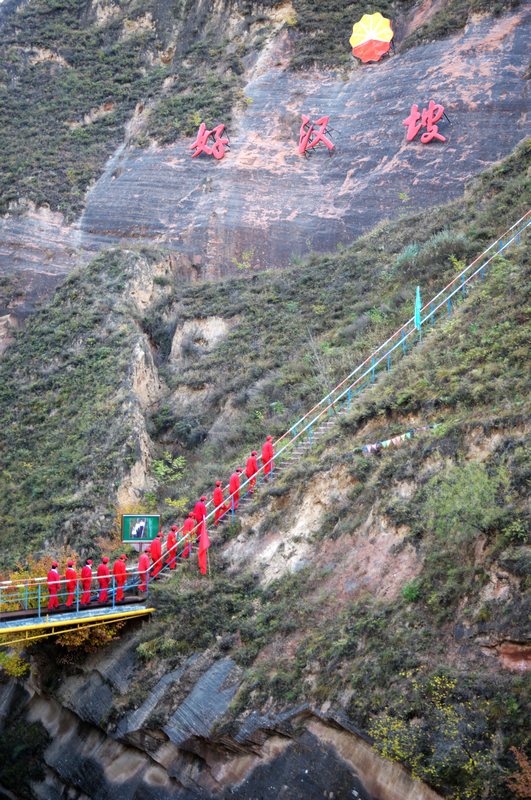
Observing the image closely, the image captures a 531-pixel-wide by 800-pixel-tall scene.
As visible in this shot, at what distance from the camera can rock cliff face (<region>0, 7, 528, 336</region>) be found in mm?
41562

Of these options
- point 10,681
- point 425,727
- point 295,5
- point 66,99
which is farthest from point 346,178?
point 425,727

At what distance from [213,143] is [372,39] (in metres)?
9.87

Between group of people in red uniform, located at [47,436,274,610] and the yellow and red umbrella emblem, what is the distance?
102 feet

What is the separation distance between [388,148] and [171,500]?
22.8 meters

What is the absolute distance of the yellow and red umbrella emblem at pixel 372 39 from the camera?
47781mm

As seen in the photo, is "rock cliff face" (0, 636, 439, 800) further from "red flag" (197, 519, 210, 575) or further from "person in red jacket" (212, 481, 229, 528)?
"person in red jacket" (212, 481, 229, 528)

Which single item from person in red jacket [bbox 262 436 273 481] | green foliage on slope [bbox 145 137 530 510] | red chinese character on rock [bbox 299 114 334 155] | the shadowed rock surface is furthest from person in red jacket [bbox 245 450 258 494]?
red chinese character on rock [bbox 299 114 334 155]

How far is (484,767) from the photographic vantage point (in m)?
12.8

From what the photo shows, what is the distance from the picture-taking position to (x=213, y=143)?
46.8 meters

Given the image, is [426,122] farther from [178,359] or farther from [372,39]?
[178,359]

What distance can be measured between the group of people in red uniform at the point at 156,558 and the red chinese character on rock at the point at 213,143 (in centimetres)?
2641

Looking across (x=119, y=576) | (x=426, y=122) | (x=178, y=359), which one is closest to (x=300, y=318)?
(x=178, y=359)

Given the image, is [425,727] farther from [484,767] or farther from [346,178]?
[346,178]

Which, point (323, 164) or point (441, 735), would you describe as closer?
point (441, 735)
